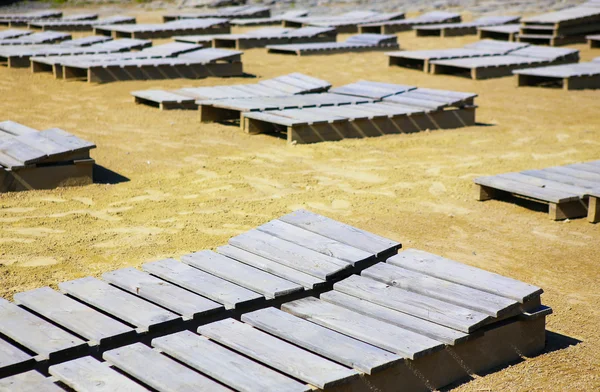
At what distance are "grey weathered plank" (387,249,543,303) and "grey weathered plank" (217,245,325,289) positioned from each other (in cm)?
63

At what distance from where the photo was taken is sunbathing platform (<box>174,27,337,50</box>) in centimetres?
1995

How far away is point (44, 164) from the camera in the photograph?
8180 millimetres

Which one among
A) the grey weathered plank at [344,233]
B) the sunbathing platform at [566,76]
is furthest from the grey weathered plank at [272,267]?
the sunbathing platform at [566,76]

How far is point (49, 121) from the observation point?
1155 centimetres

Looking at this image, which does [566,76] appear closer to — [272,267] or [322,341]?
[272,267]

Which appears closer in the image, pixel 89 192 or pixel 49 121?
pixel 89 192

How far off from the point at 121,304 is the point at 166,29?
59.8 feet

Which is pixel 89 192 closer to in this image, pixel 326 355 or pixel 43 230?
pixel 43 230

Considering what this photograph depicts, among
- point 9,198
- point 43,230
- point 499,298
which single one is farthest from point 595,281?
point 9,198

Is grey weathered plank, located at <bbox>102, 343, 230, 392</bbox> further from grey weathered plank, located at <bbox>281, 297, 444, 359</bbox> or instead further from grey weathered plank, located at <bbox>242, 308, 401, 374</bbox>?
grey weathered plank, located at <bbox>281, 297, 444, 359</bbox>

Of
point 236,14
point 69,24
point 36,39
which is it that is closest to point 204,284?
point 36,39

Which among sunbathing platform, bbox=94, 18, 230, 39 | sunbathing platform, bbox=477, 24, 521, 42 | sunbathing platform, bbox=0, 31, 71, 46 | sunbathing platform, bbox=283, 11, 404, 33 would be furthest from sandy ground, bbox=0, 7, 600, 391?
sunbathing platform, bbox=283, 11, 404, 33

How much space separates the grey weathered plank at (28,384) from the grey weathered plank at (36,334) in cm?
20

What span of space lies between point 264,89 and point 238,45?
760cm
